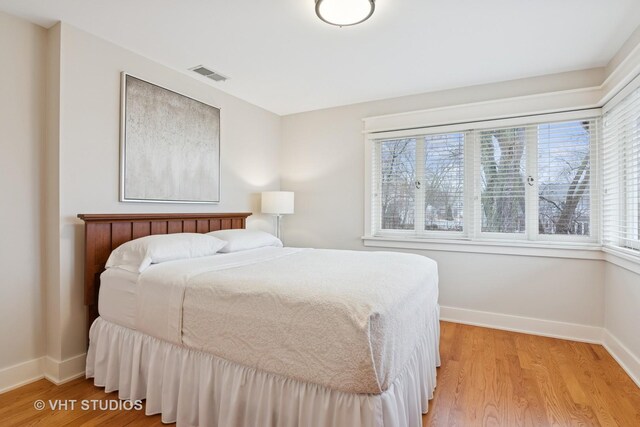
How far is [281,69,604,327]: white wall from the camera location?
9.48ft

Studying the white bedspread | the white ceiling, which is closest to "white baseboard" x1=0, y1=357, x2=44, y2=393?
the white bedspread

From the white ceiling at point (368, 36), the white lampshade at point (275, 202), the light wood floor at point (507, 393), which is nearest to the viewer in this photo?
the light wood floor at point (507, 393)

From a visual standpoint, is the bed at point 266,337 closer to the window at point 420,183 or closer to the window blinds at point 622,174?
the window at point 420,183

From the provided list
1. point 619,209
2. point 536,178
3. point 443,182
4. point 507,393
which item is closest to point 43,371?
point 507,393

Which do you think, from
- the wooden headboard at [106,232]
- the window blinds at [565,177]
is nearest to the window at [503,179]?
the window blinds at [565,177]

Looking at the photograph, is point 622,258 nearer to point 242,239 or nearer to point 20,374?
point 242,239

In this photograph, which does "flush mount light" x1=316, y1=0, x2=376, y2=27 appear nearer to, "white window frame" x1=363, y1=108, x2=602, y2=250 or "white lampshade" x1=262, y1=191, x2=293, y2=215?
"white window frame" x1=363, y1=108, x2=602, y2=250

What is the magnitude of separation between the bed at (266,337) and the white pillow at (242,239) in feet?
1.60

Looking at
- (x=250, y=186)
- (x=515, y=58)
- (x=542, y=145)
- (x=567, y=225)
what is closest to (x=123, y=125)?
(x=250, y=186)

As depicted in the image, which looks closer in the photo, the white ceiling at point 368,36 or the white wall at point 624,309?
the white ceiling at point 368,36

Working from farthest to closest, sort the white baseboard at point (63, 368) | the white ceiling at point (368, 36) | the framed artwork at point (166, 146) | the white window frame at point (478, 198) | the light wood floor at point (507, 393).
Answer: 1. the white window frame at point (478, 198)
2. the framed artwork at point (166, 146)
3. the white baseboard at point (63, 368)
4. the white ceiling at point (368, 36)
5. the light wood floor at point (507, 393)

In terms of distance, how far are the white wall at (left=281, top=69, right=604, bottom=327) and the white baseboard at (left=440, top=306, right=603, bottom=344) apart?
1.9 inches

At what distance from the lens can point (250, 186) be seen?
12.6 ft

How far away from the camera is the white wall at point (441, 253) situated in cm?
289
